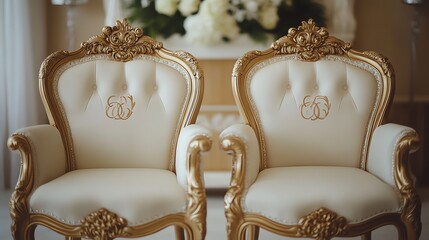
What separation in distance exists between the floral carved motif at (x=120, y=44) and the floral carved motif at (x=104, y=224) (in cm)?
72

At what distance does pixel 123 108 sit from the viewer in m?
1.98

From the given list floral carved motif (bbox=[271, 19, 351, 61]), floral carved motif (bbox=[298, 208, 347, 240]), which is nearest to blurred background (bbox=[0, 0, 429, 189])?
floral carved motif (bbox=[271, 19, 351, 61])

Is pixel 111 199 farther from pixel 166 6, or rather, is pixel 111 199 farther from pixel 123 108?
pixel 166 6

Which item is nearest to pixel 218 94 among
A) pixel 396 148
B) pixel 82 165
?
pixel 82 165

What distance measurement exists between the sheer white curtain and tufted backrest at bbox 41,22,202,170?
3.98 feet

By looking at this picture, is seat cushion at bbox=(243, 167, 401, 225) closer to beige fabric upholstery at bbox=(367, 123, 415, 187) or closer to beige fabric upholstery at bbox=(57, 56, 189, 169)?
beige fabric upholstery at bbox=(367, 123, 415, 187)

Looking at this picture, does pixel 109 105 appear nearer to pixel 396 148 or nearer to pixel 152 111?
pixel 152 111

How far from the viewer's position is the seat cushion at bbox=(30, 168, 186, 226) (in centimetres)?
155

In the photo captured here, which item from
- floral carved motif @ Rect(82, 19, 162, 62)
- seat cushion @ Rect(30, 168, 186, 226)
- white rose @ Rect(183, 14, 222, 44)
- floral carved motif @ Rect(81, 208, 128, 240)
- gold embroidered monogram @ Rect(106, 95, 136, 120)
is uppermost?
white rose @ Rect(183, 14, 222, 44)

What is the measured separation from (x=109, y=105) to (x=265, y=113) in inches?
24.7

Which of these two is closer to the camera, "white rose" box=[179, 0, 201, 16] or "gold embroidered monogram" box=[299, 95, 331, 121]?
"gold embroidered monogram" box=[299, 95, 331, 121]

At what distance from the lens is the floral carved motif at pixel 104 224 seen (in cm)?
154

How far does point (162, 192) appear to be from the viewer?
158cm

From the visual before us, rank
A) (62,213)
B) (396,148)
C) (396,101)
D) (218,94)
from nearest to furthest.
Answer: (62,213) < (396,148) < (218,94) < (396,101)
